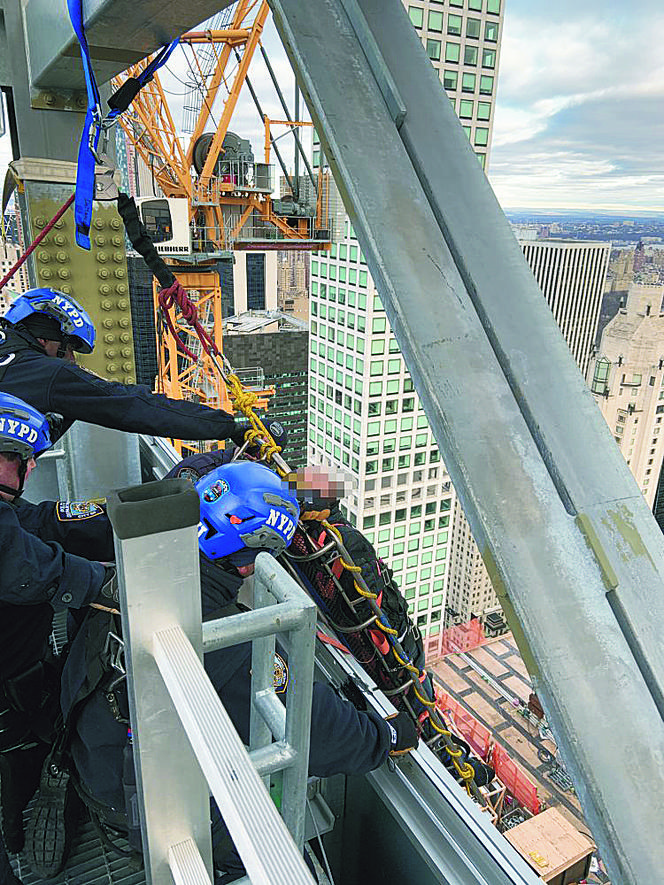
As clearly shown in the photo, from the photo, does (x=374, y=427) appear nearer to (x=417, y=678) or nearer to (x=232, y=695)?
(x=417, y=678)

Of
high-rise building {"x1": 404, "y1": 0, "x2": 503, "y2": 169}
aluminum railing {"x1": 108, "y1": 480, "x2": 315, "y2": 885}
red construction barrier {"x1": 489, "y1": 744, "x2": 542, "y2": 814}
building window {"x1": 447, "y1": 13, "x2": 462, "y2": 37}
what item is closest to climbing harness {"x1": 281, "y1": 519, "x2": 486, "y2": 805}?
aluminum railing {"x1": 108, "y1": 480, "x2": 315, "y2": 885}

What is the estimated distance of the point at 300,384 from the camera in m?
20.8

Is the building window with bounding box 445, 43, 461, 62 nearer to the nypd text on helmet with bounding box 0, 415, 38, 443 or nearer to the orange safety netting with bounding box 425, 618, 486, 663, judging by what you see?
the nypd text on helmet with bounding box 0, 415, 38, 443

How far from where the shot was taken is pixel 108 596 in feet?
4.73

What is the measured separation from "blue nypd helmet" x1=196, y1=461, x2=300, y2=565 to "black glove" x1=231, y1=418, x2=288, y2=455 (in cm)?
76

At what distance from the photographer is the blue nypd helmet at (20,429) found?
1.56m

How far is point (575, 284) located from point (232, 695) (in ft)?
13.7

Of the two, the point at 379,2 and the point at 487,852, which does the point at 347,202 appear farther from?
the point at 487,852

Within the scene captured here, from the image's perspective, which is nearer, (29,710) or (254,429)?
(29,710)

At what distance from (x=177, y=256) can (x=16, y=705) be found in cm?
829

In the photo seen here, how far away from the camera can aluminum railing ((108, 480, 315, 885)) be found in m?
0.52

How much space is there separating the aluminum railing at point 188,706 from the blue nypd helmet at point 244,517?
608mm

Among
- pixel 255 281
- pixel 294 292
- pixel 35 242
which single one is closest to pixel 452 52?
pixel 35 242

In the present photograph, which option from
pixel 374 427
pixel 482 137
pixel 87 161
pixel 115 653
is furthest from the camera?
pixel 374 427
